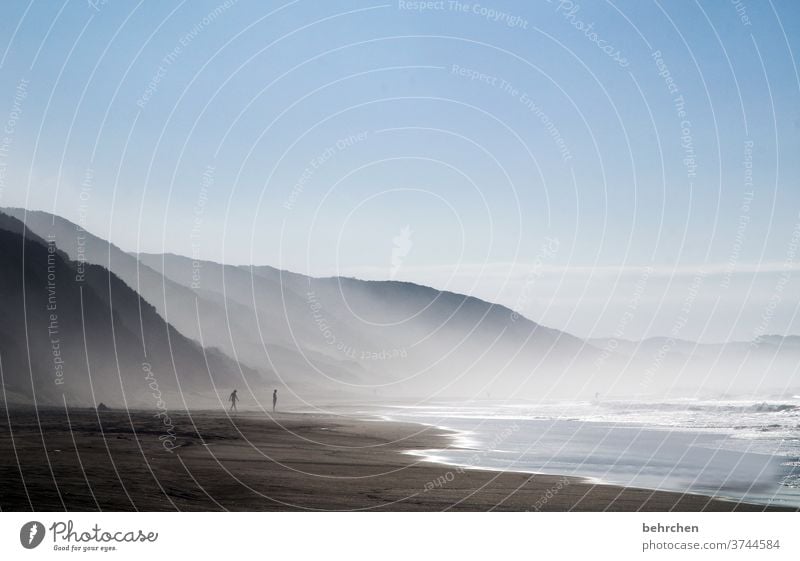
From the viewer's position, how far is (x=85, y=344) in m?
28.8

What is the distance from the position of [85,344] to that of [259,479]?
1518 centimetres

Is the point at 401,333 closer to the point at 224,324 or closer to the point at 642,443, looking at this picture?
the point at 642,443

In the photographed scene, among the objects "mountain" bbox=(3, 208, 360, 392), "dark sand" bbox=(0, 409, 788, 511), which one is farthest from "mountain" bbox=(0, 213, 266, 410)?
"dark sand" bbox=(0, 409, 788, 511)

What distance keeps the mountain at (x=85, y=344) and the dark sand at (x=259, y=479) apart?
701cm

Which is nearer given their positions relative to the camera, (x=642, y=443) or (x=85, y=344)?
(x=642, y=443)

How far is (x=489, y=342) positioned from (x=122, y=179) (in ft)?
49.7

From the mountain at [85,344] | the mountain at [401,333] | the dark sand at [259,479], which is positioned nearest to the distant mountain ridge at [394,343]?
the mountain at [401,333]

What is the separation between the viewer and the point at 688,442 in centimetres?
2039

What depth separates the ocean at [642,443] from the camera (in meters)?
16.0

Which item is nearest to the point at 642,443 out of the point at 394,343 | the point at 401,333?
the point at 401,333

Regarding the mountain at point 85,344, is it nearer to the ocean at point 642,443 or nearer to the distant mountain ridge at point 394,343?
the distant mountain ridge at point 394,343

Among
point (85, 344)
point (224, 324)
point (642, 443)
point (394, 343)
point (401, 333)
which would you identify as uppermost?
point (224, 324)

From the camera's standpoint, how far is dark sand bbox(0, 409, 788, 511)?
14.2m
